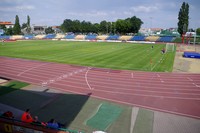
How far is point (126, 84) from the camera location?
64.8 ft

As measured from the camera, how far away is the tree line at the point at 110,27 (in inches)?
4513

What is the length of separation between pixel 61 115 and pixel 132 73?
13.0 meters

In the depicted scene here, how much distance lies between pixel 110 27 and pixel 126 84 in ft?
375

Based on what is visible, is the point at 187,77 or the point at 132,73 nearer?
the point at 187,77

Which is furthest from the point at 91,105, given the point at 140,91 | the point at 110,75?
the point at 110,75

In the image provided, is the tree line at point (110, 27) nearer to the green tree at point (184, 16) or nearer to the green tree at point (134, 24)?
the green tree at point (134, 24)

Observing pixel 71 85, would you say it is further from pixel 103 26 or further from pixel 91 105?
pixel 103 26

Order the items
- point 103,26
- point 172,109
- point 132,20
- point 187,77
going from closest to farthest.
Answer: point 172,109
point 187,77
point 132,20
point 103,26

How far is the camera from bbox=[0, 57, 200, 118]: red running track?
49.9 feet

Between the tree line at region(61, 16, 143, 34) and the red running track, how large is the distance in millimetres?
91340

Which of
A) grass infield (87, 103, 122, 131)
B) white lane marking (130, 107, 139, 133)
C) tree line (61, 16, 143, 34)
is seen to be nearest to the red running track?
white lane marking (130, 107, 139, 133)

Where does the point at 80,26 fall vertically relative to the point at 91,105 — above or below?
above

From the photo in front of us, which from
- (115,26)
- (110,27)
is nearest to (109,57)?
(115,26)

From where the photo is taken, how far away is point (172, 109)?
46.1 feet
